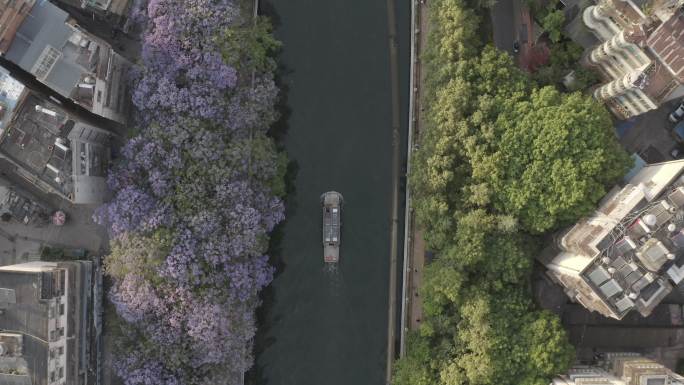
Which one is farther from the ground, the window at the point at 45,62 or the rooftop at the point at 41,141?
the window at the point at 45,62

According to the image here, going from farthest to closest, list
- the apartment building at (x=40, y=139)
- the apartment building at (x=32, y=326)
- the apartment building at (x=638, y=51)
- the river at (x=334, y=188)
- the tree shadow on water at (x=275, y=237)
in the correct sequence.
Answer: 1. the river at (x=334, y=188)
2. the tree shadow on water at (x=275, y=237)
3. the apartment building at (x=32, y=326)
4. the apartment building at (x=40, y=139)
5. the apartment building at (x=638, y=51)

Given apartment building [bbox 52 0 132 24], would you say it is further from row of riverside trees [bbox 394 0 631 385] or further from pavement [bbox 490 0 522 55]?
pavement [bbox 490 0 522 55]

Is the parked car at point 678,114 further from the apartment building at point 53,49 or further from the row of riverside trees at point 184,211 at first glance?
the apartment building at point 53,49

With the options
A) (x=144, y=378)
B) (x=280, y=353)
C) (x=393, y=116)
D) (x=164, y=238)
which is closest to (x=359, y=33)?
(x=393, y=116)

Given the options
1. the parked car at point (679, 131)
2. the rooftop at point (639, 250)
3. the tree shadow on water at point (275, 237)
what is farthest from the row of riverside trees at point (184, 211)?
the parked car at point (679, 131)

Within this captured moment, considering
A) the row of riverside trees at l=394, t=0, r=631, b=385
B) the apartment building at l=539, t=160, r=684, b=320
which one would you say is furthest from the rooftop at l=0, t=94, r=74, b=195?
the apartment building at l=539, t=160, r=684, b=320

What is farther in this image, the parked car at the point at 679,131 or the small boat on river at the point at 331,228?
the small boat on river at the point at 331,228
